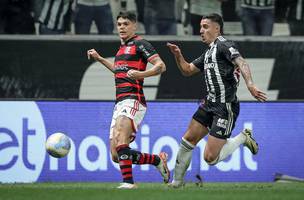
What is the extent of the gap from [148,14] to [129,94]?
4.44m

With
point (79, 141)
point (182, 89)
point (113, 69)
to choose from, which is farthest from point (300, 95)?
point (113, 69)

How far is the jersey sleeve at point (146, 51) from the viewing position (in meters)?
11.4

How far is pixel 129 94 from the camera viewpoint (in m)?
11.5

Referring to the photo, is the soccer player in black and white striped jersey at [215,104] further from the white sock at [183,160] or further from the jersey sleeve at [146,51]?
the jersey sleeve at [146,51]


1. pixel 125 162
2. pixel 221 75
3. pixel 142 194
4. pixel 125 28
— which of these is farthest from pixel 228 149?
pixel 142 194

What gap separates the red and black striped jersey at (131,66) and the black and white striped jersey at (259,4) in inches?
184

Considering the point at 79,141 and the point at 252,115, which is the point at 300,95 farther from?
the point at 79,141

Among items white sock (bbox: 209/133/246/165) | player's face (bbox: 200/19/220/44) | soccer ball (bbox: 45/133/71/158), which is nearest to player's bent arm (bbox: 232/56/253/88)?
player's face (bbox: 200/19/220/44)

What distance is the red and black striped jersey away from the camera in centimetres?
1146

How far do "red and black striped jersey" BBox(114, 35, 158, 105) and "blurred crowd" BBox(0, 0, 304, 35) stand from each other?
4046 mm

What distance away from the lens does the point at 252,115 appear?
15.1 metres

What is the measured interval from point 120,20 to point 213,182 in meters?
4.14

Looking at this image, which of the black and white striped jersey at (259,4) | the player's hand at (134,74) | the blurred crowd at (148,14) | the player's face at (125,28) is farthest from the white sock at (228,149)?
the black and white striped jersey at (259,4)

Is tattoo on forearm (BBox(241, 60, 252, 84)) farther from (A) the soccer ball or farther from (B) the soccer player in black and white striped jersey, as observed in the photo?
(A) the soccer ball
